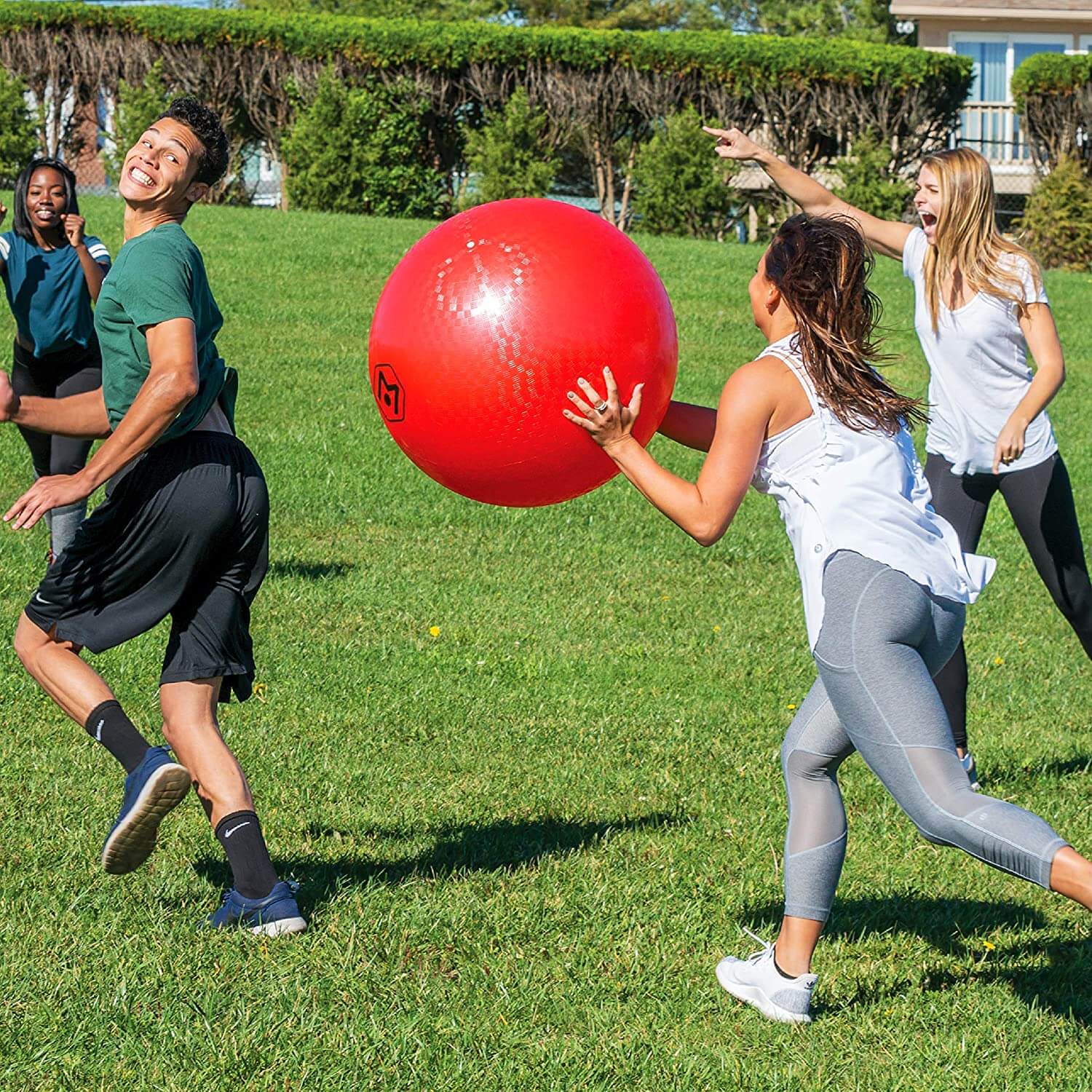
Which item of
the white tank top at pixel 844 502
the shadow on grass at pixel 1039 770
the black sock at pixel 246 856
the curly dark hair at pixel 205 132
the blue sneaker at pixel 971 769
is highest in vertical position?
the curly dark hair at pixel 205 132

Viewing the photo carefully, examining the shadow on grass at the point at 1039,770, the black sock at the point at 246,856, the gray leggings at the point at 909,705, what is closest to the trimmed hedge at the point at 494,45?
the shadow on grass at the point at 1039,770

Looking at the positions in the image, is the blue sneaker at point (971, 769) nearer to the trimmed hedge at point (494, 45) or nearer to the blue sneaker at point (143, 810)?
the blue sneaker at point (143, 810)

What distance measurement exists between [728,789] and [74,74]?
75.4 feet

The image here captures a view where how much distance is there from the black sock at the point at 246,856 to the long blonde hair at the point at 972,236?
3.38 m

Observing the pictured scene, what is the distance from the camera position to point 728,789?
584 cm

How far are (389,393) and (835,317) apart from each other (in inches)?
46.9

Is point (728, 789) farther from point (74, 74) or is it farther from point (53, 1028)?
point (74, 74)

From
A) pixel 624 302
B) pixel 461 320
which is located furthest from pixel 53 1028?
pixel 624 302

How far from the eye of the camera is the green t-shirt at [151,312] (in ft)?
13.7

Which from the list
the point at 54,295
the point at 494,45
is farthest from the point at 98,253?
the point at 494,45

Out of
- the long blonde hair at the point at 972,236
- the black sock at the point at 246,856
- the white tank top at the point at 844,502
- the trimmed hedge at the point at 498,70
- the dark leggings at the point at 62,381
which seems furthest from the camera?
the trimmed hedge at the point at 498,70

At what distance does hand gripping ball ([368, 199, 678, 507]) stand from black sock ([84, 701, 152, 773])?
1.16 m

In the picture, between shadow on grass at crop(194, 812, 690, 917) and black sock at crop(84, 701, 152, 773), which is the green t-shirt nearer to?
black sock at crop(84, 701, 152, 773)

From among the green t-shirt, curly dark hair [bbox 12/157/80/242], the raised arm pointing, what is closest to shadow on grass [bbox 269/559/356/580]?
curly dark hair [bbox 12/157/80/242]
